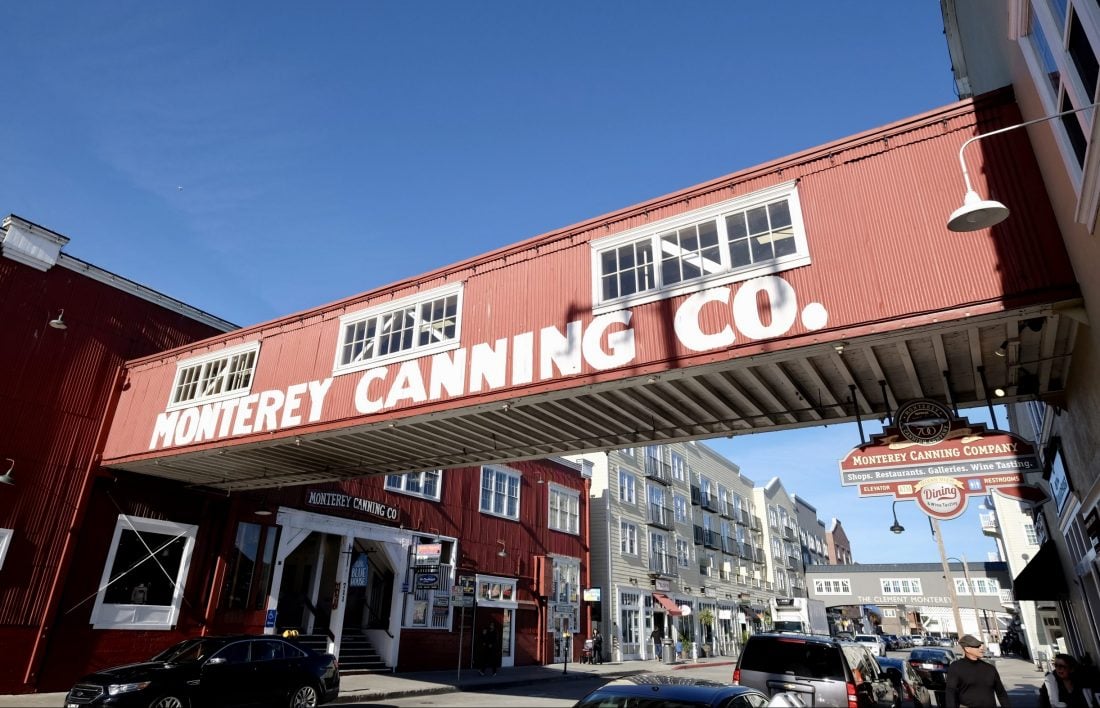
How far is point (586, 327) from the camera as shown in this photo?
11.0 m

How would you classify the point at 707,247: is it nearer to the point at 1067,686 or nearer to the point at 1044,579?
the point at 1067,686

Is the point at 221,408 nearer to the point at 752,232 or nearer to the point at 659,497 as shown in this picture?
the point at 752,232

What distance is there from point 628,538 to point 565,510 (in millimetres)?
6104

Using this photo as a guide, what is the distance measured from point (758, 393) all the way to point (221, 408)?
39.3ft

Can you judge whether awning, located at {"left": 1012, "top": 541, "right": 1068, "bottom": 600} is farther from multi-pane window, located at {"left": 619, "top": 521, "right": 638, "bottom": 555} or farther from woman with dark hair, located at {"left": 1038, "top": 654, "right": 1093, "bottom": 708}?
multi-pane window, located at {"left": 619, "top": 521, "right": 638, "bottom": 555}

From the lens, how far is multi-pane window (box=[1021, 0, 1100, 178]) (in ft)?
17.0

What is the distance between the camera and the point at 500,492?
28016 mm

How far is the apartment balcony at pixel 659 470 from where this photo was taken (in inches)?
1574

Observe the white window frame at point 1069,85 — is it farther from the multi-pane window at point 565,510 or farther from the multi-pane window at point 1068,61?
the multi-pane window at point 565,510

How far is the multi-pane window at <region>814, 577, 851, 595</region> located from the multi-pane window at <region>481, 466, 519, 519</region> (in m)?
56.4

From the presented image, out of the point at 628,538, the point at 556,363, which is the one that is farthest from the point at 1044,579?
the point at 628,538

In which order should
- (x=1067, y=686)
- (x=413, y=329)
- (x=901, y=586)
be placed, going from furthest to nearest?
(x=901, y=586) < (x=413, y=329) < (x=1067, y=686)

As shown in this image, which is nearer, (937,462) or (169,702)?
(937,462)

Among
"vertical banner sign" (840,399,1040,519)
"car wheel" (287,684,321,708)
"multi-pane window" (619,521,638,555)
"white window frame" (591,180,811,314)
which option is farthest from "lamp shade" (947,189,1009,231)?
"multi-pane window" (619,521,638,555)
